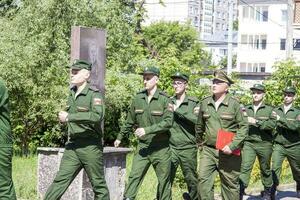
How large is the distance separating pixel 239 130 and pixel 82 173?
2165 millimetres

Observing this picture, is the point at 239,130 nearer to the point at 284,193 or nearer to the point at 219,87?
the point at 219,87

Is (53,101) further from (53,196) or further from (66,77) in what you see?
(53,196)

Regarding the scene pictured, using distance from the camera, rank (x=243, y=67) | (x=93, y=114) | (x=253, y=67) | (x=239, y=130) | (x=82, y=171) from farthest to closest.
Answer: (x=243, y=67)
(x=253, y=67)
(x=82, y=171)
(x=239, y=130)
(x=93, y=114)

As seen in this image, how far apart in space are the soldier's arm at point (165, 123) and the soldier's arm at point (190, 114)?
3.06 feet

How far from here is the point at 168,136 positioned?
9.68 metres

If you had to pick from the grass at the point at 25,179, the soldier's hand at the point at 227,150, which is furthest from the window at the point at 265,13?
the soldier's hand at the point at 227,150

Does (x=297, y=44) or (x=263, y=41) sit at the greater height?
(x=263, y=41)

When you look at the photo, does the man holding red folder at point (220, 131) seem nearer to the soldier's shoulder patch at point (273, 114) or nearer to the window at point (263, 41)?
the soldier's shoulder patch at point (273, 114)

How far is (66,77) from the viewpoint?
17016mm

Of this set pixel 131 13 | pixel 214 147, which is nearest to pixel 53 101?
pixel 131 13

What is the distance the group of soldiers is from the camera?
8.57m

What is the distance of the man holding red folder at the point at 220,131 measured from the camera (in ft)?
31.2

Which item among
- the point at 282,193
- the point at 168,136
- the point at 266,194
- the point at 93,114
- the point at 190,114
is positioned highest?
the point at 93,114

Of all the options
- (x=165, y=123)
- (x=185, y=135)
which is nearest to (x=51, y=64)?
(x=185, y=135)
